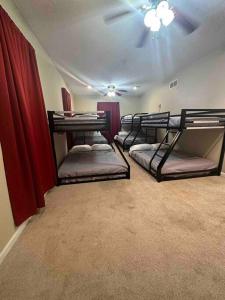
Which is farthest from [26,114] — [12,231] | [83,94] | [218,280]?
[83,94]

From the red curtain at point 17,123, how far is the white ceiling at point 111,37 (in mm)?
493

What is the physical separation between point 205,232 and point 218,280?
1.56 feet

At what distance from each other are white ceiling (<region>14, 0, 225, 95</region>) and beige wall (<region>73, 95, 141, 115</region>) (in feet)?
9.86

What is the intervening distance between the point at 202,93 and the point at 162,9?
2.51 metres

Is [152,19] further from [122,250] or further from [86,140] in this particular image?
[86,140]

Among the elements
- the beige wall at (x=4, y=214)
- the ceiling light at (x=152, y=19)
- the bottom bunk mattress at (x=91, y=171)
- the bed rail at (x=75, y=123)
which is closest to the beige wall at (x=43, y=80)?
the beige wall at (x=4, y=214)

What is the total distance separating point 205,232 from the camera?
4.74ft

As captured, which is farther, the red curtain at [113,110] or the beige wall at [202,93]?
the red curtain at [113,110]

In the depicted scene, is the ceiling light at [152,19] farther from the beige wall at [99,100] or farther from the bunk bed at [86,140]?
the beige wall at [99,100]

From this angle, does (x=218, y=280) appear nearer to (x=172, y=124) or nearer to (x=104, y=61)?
(x=172, y=124)

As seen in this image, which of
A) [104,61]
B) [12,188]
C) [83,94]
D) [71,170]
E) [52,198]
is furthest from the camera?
[83,94]

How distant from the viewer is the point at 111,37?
2.29 m

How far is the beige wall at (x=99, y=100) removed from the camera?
690cm

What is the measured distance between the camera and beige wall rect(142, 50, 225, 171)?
9.45 feet
